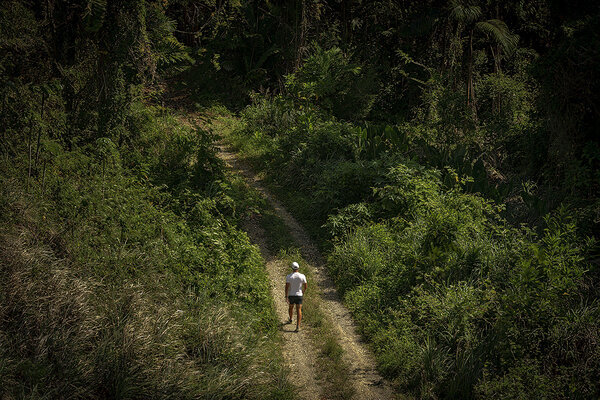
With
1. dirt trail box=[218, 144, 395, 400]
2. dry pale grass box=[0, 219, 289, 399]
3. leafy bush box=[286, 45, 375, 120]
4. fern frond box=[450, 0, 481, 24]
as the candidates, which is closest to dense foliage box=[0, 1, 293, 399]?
dry pale grass box=[0, 219, 289, 399]

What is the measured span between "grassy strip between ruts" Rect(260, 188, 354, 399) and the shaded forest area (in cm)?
68

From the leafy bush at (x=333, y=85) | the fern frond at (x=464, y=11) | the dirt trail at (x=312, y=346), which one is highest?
the fern frond at (x=464, y=11)

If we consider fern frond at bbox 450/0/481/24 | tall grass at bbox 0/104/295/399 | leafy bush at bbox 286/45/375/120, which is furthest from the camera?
leafy bush at bbox 286/45/375/120

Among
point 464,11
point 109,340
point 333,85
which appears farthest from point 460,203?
point 464,11

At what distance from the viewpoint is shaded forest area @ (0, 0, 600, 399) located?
6.23 meters

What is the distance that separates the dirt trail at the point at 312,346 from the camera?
709 cm

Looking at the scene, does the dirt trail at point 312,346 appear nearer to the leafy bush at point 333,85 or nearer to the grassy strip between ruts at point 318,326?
the grassy strip between ruts at point 318,326

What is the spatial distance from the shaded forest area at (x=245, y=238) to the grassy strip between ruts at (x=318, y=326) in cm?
68

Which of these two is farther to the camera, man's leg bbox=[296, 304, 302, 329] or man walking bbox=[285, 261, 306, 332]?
man's leg bbox=[296, 304, 302, 329]

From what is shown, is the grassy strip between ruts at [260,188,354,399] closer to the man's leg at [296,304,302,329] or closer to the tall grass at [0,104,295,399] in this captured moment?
the man's leg at [296,304,302,329]

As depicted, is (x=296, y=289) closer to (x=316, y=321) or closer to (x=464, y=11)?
(x=316, y=321)

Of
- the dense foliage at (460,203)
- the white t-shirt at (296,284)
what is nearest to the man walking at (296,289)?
the white t-shirt at (296,284)

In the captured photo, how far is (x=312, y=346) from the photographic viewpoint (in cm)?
800

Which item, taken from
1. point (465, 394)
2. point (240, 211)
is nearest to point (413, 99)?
point (240, 211)
